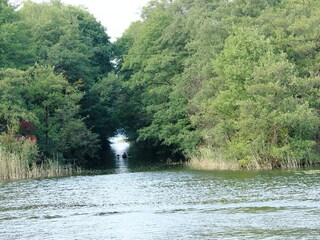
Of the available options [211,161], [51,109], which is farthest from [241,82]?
[51,109]

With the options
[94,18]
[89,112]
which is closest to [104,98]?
[89,112]

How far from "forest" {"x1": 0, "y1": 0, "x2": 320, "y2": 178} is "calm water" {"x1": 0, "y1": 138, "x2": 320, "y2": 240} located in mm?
5478

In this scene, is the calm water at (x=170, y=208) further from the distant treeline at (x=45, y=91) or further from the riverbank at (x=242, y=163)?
the distant treeline at (x=45, y=91)

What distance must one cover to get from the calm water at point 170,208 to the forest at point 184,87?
216 inches

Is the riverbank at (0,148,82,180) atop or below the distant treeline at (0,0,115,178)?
below

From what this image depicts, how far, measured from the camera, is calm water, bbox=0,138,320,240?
24391 mm

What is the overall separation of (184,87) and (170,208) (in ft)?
110

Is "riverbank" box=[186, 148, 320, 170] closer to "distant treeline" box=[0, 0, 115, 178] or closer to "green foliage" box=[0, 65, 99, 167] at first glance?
"green foliage" box=[0, 65, 99, 167]

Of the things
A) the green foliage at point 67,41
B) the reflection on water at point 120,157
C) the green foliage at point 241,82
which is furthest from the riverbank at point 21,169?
the green foliage at point 67,41

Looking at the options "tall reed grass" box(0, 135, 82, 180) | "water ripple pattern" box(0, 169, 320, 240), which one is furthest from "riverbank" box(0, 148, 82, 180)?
"water ripple pattern" box(0, 169, 320, 240)

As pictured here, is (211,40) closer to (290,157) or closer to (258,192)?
Result: (290,157)

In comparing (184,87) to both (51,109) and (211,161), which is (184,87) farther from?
(51,109)

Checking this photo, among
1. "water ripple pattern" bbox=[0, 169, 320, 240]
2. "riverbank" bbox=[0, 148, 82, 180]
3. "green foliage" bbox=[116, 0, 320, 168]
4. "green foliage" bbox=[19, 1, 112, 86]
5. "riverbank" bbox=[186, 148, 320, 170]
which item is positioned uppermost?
"green foliage" bbox=[19, 1, 112, 86]

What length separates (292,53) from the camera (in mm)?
54969
